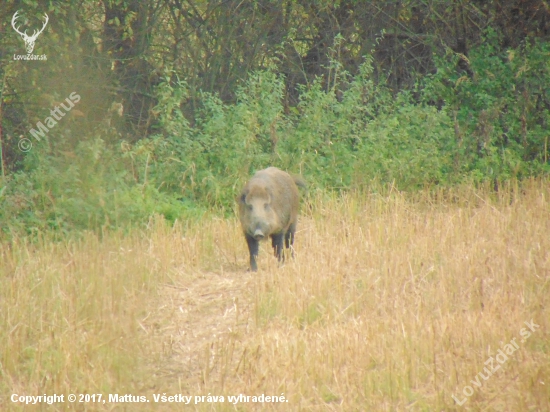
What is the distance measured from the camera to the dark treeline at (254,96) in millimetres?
9719

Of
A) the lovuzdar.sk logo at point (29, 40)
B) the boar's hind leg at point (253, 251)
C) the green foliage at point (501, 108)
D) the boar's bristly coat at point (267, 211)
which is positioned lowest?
the boar's hind leg at point (253, 251)

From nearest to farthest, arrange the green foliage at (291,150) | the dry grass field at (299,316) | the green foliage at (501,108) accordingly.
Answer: the dry grass field at (299,316) → the green foliage at (291,150) → the green foliage at (501,108)

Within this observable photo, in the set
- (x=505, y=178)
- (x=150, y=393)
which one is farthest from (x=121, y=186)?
(x=505, y=178)

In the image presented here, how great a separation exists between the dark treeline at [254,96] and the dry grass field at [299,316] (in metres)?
1.35

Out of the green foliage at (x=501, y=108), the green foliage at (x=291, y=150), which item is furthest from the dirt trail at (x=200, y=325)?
the green foliage at (x=501, y=108)

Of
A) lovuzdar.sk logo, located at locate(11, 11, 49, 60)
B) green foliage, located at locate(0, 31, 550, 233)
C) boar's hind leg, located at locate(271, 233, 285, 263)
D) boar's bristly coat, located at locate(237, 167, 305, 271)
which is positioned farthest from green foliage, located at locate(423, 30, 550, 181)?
lovuzdar.sk logo, located at locate(11, 11, 49, 60)

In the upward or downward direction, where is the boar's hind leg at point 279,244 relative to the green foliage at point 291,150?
downward

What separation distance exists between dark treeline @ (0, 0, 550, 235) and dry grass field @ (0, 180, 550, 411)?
4.43ft

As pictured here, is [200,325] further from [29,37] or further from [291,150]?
[29,37]

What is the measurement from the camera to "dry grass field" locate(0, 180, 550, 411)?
5.18m

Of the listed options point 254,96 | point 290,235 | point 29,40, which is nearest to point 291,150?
point 254,96

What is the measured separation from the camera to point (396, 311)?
619 cm

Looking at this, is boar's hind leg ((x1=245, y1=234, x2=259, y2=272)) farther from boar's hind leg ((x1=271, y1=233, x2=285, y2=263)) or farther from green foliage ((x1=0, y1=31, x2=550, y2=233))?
green foliage ((x1=0, y1=31, x2=550, y2=233))

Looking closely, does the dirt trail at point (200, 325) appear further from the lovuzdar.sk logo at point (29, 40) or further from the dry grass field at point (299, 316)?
the lovuzdar.sk logo at point (29, 40)
